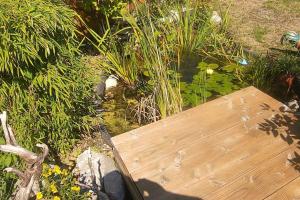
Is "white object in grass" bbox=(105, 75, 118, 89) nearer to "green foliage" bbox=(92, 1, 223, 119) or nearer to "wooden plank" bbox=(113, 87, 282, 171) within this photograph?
"green foliage" bbox=(92, 1, 223, 119)

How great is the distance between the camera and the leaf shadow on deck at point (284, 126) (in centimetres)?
271

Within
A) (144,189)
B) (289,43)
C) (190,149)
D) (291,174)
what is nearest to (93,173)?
(144,189)

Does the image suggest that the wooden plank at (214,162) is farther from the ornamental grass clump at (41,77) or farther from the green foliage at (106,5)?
the green foliage at (106,5)

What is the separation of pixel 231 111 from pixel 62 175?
1.66m

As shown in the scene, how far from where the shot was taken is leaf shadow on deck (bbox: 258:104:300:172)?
271cm

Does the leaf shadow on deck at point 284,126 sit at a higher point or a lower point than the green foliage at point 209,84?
higher

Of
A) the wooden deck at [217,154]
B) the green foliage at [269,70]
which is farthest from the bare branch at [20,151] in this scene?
the green foliage at [269,70]

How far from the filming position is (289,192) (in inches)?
89.2

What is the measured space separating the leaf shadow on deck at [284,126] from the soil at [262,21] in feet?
6.90

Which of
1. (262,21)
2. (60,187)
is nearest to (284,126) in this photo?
(60,187)

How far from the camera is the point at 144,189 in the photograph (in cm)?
232

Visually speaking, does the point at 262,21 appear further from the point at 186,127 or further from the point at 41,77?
the point at 41,77

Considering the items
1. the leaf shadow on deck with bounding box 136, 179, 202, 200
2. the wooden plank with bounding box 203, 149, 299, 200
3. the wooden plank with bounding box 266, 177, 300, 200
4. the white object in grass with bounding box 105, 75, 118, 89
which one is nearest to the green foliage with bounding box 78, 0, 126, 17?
the white object in grass with bounding box 105, 75, 118, 89

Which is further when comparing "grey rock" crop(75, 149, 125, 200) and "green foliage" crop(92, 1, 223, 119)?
"green foliage" crop(92, 1, 223, 119)
